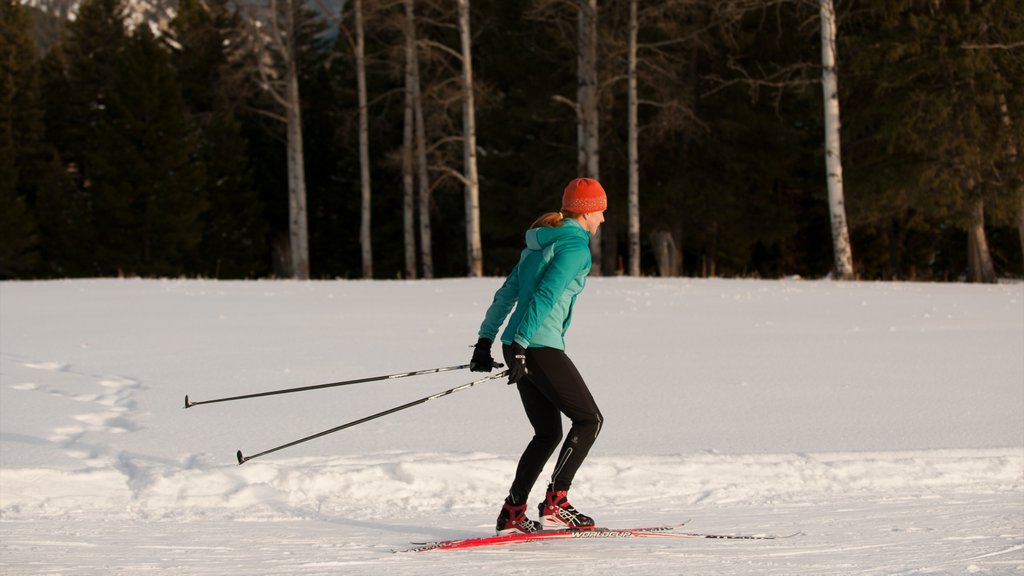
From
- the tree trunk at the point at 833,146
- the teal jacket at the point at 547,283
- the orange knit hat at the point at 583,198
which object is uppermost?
the tree trunk at the point at 833,146

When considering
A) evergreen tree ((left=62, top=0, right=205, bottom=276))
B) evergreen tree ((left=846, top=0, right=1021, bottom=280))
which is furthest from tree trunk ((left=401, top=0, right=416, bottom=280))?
evergreen tree ((left=62, top=0, right=205, bottom=276))

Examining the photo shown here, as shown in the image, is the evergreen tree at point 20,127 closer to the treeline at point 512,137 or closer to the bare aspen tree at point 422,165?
the treeline at point 512,137

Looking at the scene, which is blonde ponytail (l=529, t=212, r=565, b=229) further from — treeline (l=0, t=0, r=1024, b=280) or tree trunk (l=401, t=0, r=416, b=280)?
tree trunk (l=401, t=0, r=416, b=280)

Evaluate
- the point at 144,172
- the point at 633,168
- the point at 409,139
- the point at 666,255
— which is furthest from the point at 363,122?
the point at 144,172

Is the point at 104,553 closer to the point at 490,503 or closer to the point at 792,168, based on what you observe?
the point at 490,503

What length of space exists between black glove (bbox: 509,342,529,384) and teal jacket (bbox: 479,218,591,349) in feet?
0.11

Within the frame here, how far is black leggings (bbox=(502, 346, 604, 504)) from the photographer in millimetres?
5543

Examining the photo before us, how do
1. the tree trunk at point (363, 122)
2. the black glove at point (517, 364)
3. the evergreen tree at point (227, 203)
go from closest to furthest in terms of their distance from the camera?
1. the black glove at point (517, 364)
2. the tree trunk at point (363, 122)
3. the evergreen tree at point (227, 203)

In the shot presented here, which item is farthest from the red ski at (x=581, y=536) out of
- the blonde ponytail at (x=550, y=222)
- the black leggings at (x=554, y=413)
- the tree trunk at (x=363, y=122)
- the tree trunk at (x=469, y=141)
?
the tree trunk at (x=363, y=122)

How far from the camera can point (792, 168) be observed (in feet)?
105

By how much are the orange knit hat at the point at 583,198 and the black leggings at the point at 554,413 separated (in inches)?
29.9

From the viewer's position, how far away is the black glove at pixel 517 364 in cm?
532

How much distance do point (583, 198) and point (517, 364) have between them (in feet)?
3.17

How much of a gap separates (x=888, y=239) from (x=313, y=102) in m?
22.6
